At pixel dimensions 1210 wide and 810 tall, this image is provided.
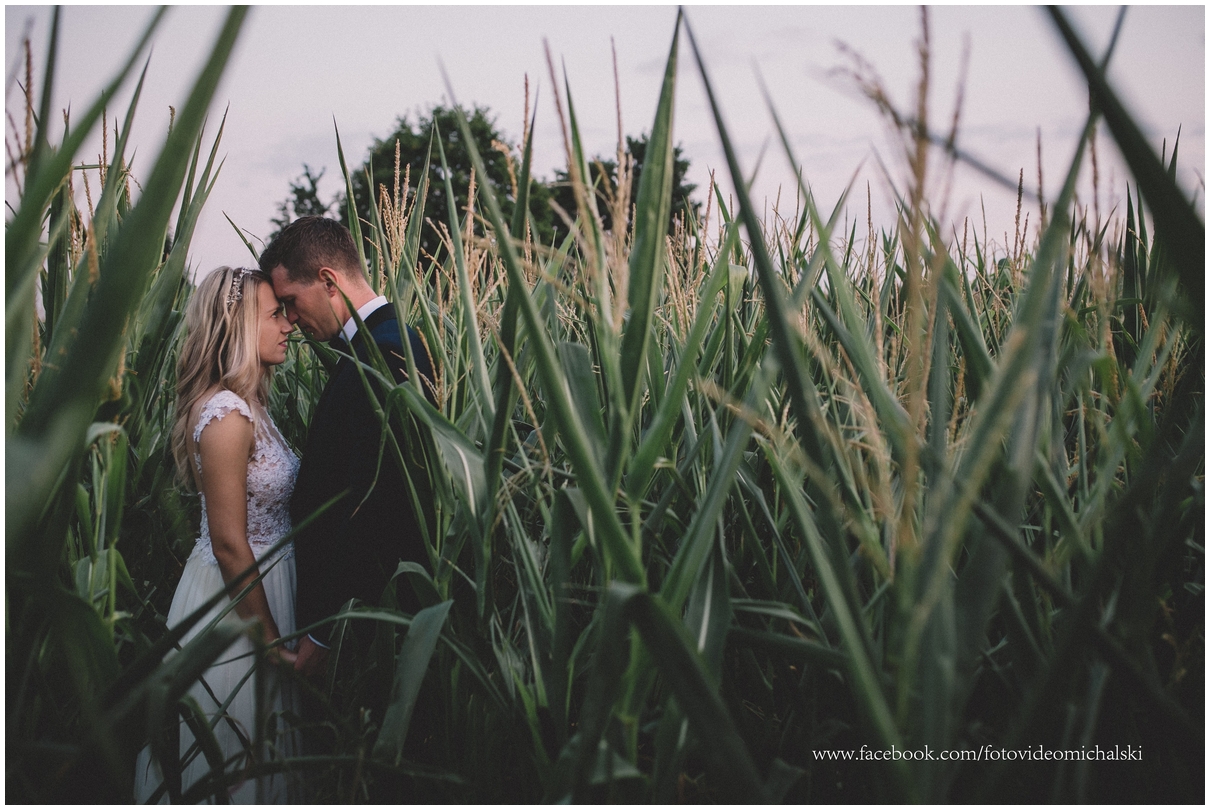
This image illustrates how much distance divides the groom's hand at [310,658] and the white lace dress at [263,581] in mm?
58

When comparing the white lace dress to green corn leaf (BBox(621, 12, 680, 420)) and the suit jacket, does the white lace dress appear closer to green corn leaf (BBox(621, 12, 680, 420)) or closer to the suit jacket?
the suit jacket

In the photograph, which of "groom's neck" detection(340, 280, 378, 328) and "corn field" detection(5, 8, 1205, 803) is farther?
Answer: "groom's neck" detection(340, 280, 378, 328)

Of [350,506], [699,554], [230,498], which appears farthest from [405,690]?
[230,498]

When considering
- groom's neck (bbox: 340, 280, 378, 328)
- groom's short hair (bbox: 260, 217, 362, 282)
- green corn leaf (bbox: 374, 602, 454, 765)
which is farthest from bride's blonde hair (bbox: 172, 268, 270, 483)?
green corn leaf (bbox: 374, 602, 454, 765)

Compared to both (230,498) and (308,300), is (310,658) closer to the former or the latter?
(230,498)

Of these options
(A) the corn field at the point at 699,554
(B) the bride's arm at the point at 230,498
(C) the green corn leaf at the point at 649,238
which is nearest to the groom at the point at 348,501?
(B) the bride's arm at the point at 230,498

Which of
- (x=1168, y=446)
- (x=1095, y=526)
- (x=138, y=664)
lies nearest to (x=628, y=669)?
(x=138, y=664)

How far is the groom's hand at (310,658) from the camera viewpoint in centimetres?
142

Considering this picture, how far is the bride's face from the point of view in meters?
1.73

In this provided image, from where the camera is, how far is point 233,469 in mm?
1490

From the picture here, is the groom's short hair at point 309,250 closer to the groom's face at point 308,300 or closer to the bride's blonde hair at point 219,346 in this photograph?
the groom's face at point 308,300

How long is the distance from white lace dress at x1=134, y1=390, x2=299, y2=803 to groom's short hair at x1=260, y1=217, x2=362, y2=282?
16.2 inches

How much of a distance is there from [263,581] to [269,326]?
687mm

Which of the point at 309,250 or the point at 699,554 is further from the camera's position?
the point at 309,250
